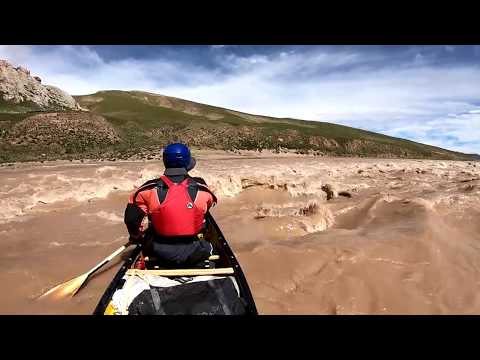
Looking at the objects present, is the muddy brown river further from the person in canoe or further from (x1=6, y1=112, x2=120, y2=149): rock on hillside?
(x1=6, y1=112, x2=120, y2=149): rock on hillside

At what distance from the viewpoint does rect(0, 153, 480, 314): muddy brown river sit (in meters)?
5.10

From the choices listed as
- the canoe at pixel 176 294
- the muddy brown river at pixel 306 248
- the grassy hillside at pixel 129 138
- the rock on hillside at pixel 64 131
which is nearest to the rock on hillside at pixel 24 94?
the grassy hillside at pixel 129 138

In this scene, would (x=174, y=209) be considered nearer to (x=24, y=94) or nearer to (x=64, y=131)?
(x=64, y=131)

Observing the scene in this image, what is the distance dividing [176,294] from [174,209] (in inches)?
44.5

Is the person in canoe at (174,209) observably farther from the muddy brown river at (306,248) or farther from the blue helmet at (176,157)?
the muddy brown river at (306,248)

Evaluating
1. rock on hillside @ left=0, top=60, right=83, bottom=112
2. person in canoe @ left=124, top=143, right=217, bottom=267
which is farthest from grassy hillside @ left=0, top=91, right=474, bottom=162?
person in canoe @ left=124, top=143, right=217, bottom=267

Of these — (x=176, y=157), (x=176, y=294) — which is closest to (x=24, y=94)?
(x=176, y=157)

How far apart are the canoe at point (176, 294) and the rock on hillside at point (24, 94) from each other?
7277 centimetres

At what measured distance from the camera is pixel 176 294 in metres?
3.31

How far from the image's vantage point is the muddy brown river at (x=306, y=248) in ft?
16.7
